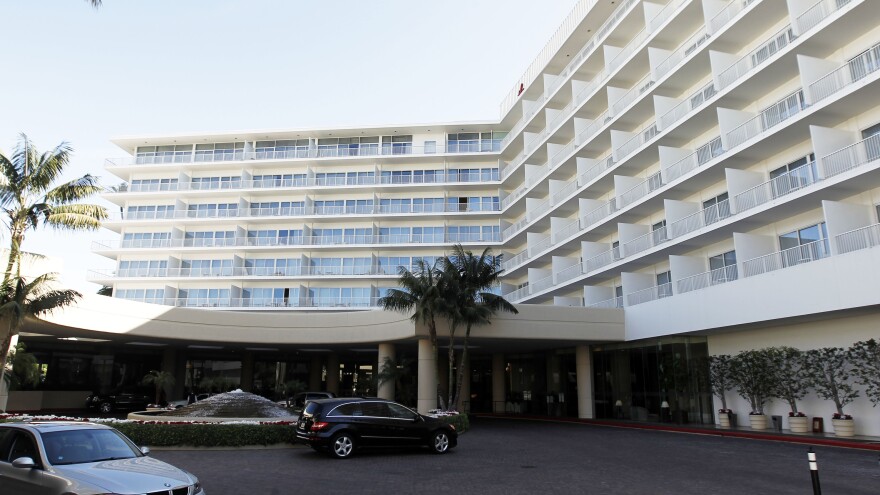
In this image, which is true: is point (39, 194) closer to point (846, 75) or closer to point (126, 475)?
point (126, 475)

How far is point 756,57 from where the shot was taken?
26.9m

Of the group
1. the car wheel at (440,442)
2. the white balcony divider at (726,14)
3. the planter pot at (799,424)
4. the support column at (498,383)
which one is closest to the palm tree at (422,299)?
the car wheel at (440,442)

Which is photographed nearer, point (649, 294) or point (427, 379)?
point (427, 379)

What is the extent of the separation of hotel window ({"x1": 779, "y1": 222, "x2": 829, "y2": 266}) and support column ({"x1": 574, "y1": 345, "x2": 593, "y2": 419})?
12759mm

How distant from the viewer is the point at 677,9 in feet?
105

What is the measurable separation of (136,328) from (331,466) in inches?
855

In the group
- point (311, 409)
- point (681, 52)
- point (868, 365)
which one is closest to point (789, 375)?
point (868, 365)

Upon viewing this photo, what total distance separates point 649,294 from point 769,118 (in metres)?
11.3

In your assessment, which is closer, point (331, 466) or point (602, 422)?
point (331, 466)

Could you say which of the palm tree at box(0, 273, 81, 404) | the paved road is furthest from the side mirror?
the palm tree at box(0, 273, 81, 404)

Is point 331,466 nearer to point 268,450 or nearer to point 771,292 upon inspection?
point 268,450

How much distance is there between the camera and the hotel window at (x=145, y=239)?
59000 mm

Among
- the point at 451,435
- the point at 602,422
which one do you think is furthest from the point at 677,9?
the point at 451,435

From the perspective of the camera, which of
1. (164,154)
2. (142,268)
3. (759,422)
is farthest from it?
(164,154)
